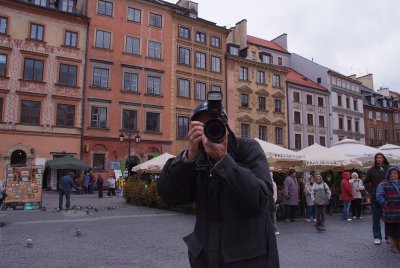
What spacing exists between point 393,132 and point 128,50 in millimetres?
43882

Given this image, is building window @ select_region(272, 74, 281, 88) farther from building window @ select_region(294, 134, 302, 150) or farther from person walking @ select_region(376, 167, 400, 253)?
person walking @ select_region(376, 167, 400, 253)

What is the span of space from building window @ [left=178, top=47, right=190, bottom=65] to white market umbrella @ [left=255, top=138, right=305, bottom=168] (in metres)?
23.7

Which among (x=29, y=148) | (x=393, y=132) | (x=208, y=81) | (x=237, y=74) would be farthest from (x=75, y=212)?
(x=393, y=132)

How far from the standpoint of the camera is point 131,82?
34.2 meters

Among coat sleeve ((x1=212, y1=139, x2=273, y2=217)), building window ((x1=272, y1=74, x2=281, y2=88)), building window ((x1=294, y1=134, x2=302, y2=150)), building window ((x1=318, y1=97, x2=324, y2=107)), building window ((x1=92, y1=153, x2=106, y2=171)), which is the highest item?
building window ((x1=272, y1=74, x2=281, y2=88))

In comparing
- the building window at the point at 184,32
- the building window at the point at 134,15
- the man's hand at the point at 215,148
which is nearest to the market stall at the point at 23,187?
the man's hand at the point at 215,148

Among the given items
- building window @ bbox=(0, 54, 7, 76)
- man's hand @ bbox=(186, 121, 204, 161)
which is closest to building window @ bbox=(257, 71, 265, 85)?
building window @ bbox=(0, 54, 7, 76)

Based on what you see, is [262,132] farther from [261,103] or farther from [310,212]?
[310,212]

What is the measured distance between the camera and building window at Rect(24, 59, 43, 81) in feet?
97.0

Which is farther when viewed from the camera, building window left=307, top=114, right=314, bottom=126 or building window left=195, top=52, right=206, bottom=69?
building window left=307, top=114, right=314, bottom=126

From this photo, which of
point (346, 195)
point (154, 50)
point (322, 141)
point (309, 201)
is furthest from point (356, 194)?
point (322, 141)

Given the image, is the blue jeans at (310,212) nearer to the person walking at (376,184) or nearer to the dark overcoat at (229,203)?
the person walking at (376,184)

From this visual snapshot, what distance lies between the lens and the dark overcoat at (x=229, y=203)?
6.30ft

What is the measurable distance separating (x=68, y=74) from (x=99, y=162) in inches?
301
